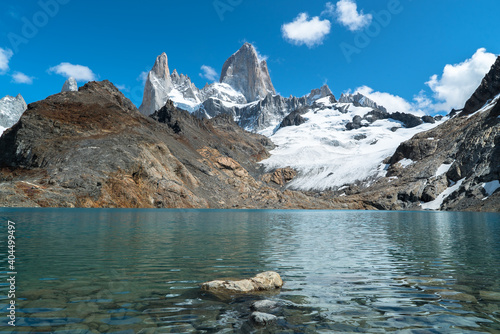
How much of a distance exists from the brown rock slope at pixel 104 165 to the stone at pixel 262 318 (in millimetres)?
95821

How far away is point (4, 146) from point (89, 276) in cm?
13519

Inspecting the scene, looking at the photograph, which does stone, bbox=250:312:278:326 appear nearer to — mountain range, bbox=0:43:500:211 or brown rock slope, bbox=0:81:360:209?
brown rock slope, bbox=0:81:360:209

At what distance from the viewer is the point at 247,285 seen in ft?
44.5

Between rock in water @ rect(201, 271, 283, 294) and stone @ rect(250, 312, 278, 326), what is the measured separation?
10.5ft

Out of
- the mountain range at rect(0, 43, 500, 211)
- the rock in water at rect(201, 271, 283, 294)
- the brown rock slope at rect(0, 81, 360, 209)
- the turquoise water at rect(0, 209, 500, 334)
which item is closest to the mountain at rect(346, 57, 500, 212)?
the mountain range at rect(0, 43, 500, 211)

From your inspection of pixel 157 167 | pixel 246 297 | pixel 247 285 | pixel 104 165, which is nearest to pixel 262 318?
pixel 246 297

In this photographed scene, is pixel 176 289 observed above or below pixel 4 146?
below

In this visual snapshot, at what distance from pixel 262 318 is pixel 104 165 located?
10943 centimetres

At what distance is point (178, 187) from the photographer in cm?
11975

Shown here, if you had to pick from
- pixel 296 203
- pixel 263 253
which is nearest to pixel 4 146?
pixel 296 203

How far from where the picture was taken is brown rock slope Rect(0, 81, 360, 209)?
320 feet

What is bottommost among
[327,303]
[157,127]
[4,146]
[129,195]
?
[327,303]

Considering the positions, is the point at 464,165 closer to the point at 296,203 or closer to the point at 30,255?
the point at 296,203

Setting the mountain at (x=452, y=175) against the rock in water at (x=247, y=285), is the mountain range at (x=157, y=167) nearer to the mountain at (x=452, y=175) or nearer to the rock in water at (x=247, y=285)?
the mountain at (x=452, y=175)
